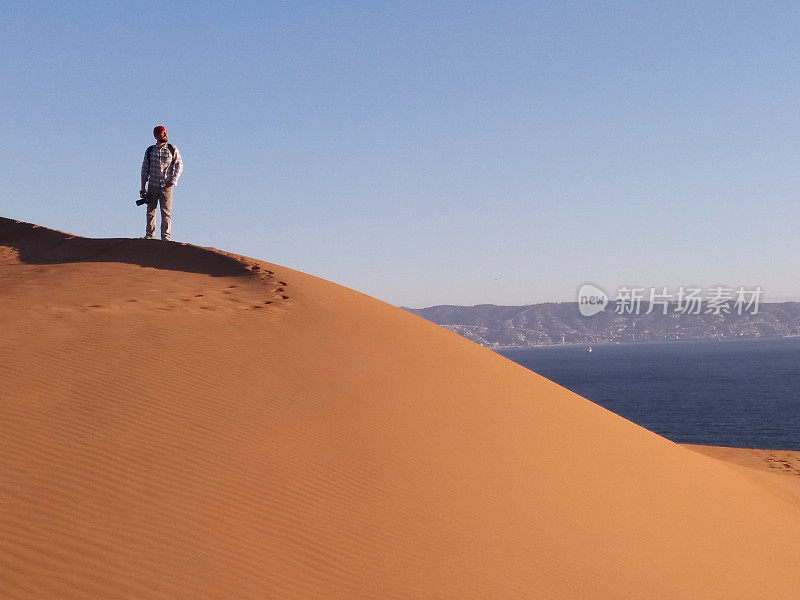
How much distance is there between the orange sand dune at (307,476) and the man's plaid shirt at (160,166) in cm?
251

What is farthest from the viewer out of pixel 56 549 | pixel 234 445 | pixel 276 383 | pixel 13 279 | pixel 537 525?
pixel 13 279

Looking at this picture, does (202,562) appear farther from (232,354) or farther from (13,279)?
(13,279)

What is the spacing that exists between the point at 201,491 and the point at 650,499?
503 cm

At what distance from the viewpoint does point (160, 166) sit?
11.1 metres

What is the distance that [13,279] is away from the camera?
33.3 ft

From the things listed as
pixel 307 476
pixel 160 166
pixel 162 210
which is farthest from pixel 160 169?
pixel 307 476

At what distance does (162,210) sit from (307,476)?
866cm

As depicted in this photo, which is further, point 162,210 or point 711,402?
point 711,402

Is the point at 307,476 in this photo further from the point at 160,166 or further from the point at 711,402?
the point at 711,402

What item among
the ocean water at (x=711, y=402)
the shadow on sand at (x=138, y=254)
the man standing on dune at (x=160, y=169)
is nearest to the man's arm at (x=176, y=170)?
the man standing on dune at (x=160, y=169)

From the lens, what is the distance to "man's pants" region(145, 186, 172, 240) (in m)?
11.4

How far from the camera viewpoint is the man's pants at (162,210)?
37.3 feet

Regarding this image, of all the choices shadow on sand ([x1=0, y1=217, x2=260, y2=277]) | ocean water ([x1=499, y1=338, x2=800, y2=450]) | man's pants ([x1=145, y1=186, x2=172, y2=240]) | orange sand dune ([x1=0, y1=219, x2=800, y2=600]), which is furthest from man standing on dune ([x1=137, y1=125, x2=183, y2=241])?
ocean water ([x1=499, y1=338, x2=800, y2=450])

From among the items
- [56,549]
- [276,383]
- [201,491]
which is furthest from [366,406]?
[56,549]
